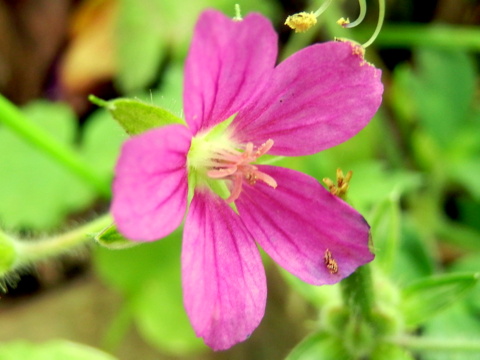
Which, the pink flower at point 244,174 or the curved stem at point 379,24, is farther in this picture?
the curved stem at point 379,24

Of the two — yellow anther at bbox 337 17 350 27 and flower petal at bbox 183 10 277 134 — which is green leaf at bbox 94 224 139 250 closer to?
flower petal at bbox 183 10 277 134

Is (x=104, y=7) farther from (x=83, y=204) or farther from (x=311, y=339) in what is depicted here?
(x=311, y=339)

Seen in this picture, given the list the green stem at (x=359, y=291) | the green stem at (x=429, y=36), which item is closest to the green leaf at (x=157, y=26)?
the green stem at (x=429, y=36)

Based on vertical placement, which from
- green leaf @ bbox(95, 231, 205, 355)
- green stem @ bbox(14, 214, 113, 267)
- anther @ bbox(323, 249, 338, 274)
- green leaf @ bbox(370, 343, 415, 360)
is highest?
anther @ bbox(323, 249, 338, 274)

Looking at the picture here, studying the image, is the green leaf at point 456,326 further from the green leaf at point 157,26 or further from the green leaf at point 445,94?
the green leaf at point 157,26

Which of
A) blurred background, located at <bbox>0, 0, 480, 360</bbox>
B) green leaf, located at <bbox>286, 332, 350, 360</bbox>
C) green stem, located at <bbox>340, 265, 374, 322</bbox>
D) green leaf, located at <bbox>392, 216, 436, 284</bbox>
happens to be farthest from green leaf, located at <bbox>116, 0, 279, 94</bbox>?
green stem, located at <bbox>340, 265, 374, 322</bbox>

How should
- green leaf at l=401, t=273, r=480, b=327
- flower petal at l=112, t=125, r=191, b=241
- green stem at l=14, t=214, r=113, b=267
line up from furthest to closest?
green stem at l=14, t=214, r=113, b=267, green leaf at l=401, t=273, r=480, b=327, flower petal at l=112, t=125, r=191, b=241
